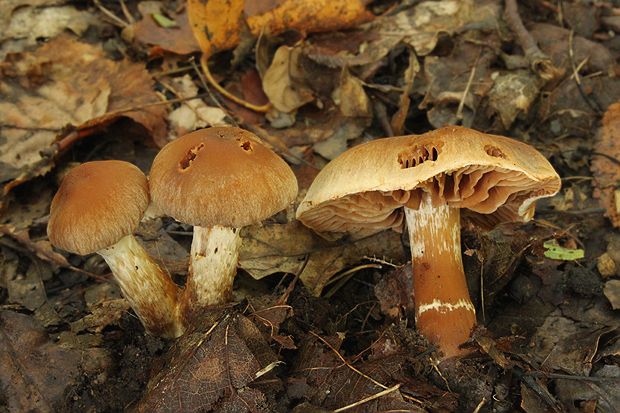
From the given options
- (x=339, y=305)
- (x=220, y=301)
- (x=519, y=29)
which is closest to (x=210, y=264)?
(x=220, y=301)

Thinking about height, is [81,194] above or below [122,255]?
above

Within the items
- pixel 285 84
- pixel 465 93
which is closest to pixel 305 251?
pixel 285 84

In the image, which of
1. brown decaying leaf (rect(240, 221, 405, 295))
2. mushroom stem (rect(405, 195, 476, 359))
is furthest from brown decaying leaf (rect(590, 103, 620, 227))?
brown decaying leaf (rect(240, 221, 405, 295))

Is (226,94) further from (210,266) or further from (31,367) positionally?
(31,367)

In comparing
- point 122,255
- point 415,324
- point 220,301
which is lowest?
point 415,324

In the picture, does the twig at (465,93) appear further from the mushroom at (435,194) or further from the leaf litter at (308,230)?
the mushroom at (435,194)

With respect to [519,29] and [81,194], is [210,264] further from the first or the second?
[519,29]

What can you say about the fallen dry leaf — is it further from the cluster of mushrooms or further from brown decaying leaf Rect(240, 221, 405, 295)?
the cluster of mushrooms
